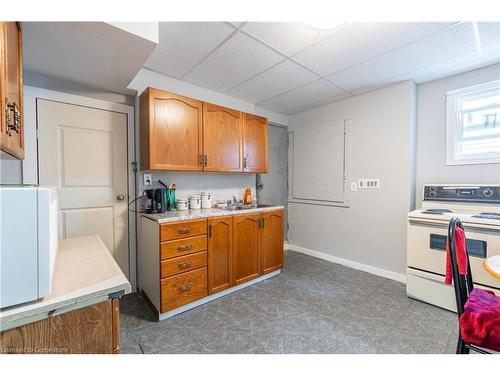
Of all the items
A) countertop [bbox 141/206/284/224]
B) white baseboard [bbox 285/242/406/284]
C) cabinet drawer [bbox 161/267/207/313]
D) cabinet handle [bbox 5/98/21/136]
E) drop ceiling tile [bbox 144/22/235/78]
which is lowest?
white baseboard [bbox 285/242/406/284]

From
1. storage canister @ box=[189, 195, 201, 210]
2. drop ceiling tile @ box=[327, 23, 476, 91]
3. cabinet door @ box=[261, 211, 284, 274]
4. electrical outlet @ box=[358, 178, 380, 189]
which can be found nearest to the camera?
drop ceiling tile @ box=[327, 23, 476, 91]

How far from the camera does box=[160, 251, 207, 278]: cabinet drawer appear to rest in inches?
71.1

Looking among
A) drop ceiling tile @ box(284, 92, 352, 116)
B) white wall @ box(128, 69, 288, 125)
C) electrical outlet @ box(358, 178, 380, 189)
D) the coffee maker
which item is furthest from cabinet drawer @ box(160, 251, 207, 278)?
drop ceiling tile @ box(284, 92, 352, 116)

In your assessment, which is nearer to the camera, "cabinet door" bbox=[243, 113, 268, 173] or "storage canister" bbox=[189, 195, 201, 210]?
"storage canister" bbox=[189, 195, 201, 210]

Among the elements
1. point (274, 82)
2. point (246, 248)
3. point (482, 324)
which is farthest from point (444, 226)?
point (274, 82)

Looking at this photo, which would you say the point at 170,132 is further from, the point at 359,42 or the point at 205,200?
the point at 359,42

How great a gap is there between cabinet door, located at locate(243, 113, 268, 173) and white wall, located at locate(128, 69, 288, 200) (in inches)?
13.5

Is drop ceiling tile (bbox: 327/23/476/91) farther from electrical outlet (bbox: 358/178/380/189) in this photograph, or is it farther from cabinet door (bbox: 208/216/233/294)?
cabinet door (bbox: 208/216/233/294)

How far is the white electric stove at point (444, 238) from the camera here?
175 centimetres

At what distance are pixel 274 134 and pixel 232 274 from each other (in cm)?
236

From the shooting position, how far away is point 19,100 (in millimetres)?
1099

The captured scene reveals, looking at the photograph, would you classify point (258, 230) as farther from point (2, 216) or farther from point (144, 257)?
point (2, 216)

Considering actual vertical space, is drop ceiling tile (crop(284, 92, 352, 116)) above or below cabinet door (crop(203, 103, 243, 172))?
above
